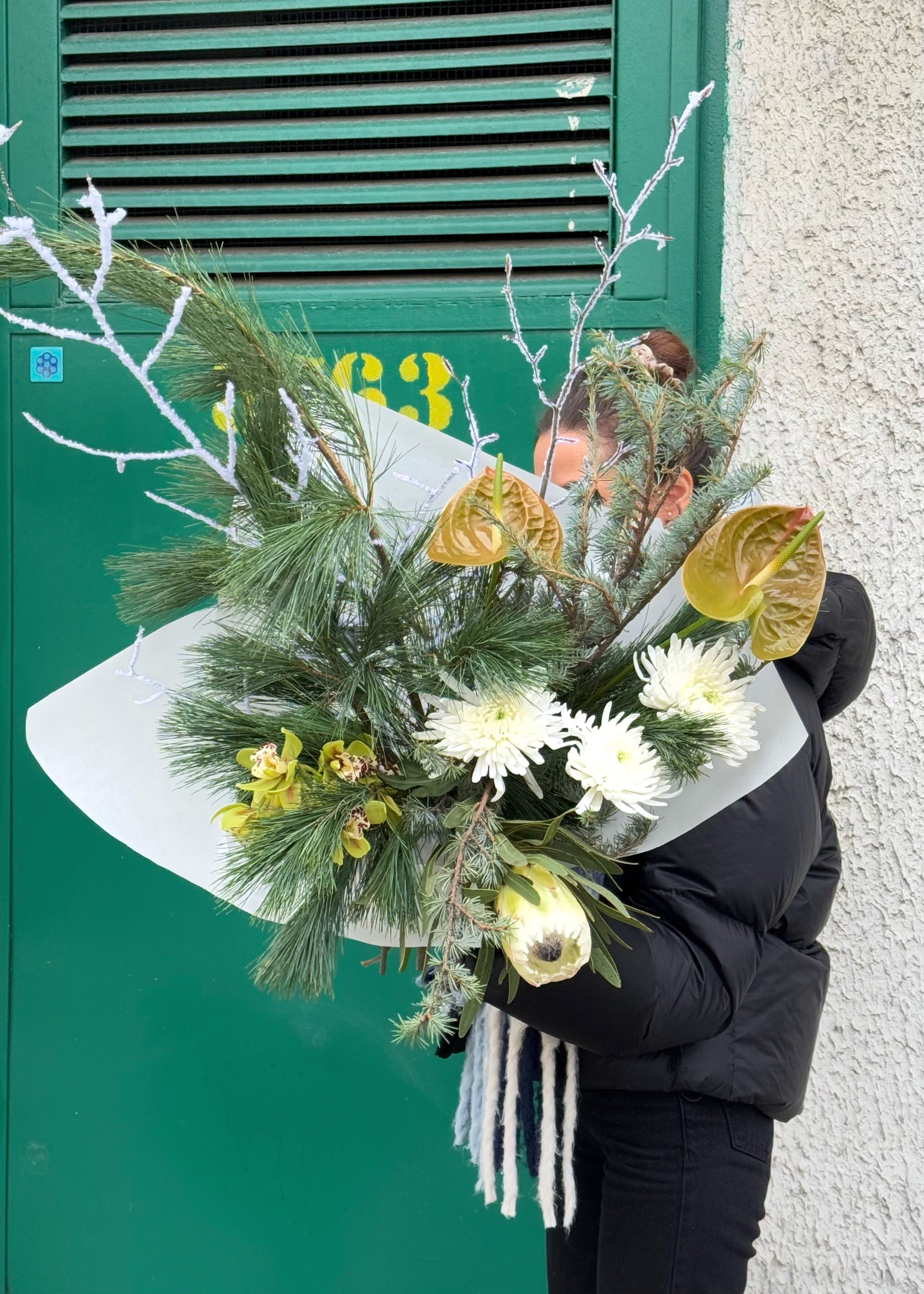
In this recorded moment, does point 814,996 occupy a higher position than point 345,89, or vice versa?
point 345,89

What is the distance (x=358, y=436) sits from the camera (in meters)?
0.94

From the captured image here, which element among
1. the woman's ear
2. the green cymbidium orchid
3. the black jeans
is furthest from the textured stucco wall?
the green cymbidium orchid

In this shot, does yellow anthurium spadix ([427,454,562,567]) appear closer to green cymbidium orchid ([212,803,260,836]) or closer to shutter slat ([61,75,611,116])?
green cymbidium orchid ([212,803,260,836])

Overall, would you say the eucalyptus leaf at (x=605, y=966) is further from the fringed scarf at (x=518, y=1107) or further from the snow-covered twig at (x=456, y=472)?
the snow-covered twig at (x=456, y=472)

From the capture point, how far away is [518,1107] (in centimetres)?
128

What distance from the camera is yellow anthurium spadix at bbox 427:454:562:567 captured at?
2.85 feet

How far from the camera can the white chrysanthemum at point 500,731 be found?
2.92 feet

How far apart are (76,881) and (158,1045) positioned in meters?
0.34

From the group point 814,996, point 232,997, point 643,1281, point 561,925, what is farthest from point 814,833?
point 232,997

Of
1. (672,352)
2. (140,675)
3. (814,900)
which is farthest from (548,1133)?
(672,352)

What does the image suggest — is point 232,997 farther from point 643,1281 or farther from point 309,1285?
point 643,1281

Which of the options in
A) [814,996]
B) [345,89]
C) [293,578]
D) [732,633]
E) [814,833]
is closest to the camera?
[293,578]

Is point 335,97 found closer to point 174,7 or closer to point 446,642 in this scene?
point 174,7

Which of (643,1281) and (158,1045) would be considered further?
(158,1045)
